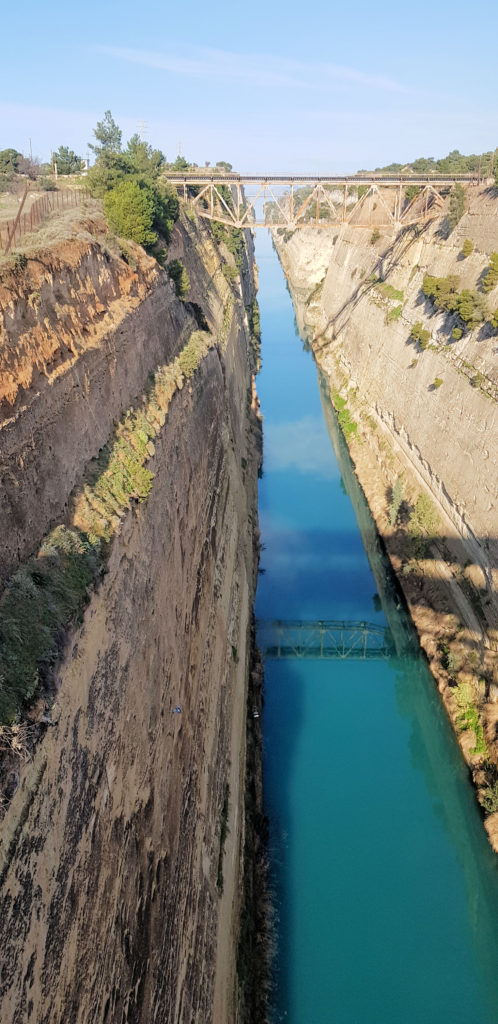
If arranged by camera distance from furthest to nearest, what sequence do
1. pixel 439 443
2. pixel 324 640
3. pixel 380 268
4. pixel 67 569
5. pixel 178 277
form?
pixel 380 268, pixel 439 443, pixel 324 640, pixel 178 277, pixel 67 569

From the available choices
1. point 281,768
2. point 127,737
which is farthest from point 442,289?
point 127,737

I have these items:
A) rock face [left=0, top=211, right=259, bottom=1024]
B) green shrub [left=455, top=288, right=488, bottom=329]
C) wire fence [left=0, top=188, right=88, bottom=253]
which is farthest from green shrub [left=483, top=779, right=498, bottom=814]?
green shrub [left=455, top=288, right=488, bottom=329]

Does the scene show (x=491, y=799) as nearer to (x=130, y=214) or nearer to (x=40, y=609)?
(x=40, y=609)

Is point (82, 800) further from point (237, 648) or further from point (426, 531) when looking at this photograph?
point (426, 531)

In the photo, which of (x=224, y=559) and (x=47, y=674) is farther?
(x=224, y=559)

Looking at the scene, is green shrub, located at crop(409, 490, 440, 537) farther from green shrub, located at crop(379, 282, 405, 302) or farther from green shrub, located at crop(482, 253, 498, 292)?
green shrub, located at crop(379, 282, 405, 302)

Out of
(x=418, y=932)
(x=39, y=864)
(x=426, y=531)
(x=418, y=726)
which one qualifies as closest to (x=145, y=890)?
(x=39, y=864)
